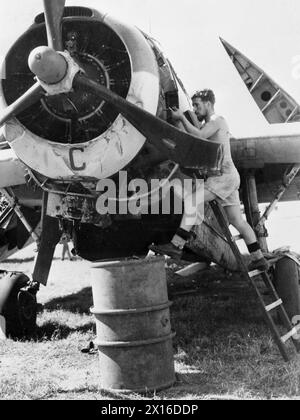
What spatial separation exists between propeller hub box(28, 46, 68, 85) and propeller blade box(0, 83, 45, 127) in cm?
30

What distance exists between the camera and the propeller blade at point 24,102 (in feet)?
13.5

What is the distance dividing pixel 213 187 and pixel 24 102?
5.83ft

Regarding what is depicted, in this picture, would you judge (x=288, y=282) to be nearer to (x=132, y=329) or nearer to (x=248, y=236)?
(x=248, y=236)

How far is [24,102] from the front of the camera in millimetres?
4168

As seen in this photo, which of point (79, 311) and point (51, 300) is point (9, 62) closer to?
point (79, 311)

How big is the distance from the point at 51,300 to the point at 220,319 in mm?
3713

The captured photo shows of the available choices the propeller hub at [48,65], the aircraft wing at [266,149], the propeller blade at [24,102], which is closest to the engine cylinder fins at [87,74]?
the propeller blade at [24,102]

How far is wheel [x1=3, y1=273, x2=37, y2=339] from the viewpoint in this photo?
5.96 metres

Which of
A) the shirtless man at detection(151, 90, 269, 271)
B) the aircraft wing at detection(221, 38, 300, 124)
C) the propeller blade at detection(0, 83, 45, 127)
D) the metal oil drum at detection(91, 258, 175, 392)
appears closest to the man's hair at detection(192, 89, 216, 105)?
the shirtless man at detection(151, 90, 269, 271)

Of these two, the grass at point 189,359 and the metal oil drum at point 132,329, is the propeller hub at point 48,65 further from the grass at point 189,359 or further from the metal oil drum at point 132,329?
the grass at point 189,359

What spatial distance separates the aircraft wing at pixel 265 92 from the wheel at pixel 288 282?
5638 millimetres

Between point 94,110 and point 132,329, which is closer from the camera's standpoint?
point 132,329

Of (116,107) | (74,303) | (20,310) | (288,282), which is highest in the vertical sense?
(116,107)

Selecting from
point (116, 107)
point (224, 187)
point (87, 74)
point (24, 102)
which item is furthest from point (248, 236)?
point (24, 102)
